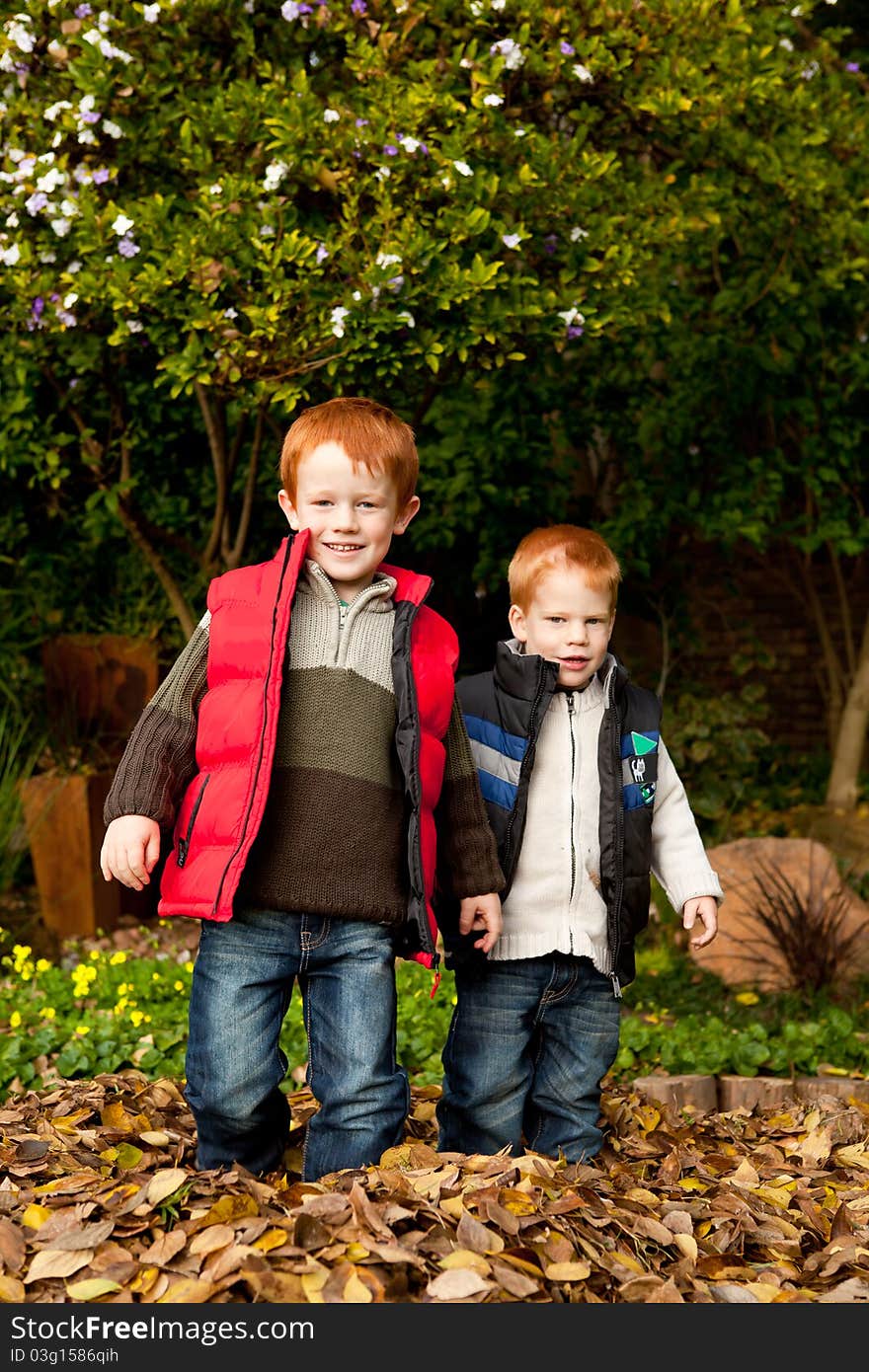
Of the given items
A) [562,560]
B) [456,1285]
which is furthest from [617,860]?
[456,1285]

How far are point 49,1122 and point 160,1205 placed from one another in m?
0.68

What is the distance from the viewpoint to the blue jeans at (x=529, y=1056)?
2.87 metres

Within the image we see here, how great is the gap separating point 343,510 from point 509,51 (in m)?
2.48

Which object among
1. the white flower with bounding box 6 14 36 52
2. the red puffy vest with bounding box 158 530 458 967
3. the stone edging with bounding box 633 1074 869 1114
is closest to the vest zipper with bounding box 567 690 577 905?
the red puffy vest with bounding box 158 530 458 967

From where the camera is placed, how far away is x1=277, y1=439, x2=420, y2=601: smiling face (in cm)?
256

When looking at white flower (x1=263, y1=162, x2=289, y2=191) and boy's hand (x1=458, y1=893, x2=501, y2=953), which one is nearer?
boy's hand (x1=458, y1=893, x2=501, y2=953)

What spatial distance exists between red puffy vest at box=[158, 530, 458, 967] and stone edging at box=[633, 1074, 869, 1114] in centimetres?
134

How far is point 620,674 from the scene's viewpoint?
2.94 metres

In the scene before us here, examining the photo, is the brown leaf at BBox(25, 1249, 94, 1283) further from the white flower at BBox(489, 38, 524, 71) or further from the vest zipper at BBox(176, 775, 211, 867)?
the white flower at BBox(489, 38, 524, 71)

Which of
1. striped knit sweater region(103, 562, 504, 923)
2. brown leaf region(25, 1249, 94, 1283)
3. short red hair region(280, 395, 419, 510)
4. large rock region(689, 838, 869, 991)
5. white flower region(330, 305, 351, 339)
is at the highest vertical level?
white flower region(330, 305, 351, 339)

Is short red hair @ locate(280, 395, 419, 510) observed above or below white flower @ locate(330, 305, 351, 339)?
below

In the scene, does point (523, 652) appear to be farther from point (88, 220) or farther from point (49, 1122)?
point (88, 220)

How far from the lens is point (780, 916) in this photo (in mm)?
4840

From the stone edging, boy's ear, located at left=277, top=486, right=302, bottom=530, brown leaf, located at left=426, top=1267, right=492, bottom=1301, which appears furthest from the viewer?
the stone edging
